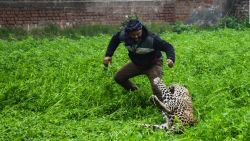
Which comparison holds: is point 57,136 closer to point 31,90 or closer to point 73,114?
point 73,114

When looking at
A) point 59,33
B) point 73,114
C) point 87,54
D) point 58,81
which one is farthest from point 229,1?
point 73,114

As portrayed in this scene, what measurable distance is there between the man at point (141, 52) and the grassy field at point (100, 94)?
374 millimetres

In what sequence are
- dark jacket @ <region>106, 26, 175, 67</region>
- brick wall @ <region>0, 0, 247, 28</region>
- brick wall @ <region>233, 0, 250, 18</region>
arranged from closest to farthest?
dark jacket @ <region>106, 26, 175, 67</region>
brick wall @ <region>0, 0, 247, 28</region>
brick wall @ <region>233, 0, 250, 18</region>

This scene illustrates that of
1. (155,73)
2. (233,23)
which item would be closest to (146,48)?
(155,73)

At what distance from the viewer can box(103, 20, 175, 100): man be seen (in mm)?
6922

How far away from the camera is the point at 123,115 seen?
287 inches

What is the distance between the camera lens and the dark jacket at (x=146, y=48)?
277 inches

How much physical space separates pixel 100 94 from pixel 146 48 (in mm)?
1367

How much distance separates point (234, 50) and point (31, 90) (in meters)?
4.78

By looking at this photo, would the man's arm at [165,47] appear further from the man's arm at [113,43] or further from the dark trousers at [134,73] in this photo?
the man's arm at [113,43]

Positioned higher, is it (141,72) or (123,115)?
(141,72)

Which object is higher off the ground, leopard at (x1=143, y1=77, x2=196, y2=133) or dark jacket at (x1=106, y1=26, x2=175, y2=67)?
dark jacket at (x1=106, y1=26, x2=175, y2=67)

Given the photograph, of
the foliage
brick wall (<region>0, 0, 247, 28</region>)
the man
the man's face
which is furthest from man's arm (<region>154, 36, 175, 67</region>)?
the foliage

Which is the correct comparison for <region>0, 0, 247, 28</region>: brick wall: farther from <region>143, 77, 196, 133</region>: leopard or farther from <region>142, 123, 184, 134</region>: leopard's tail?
<region>142, 123, 184, 134</region>: leopard's tail
